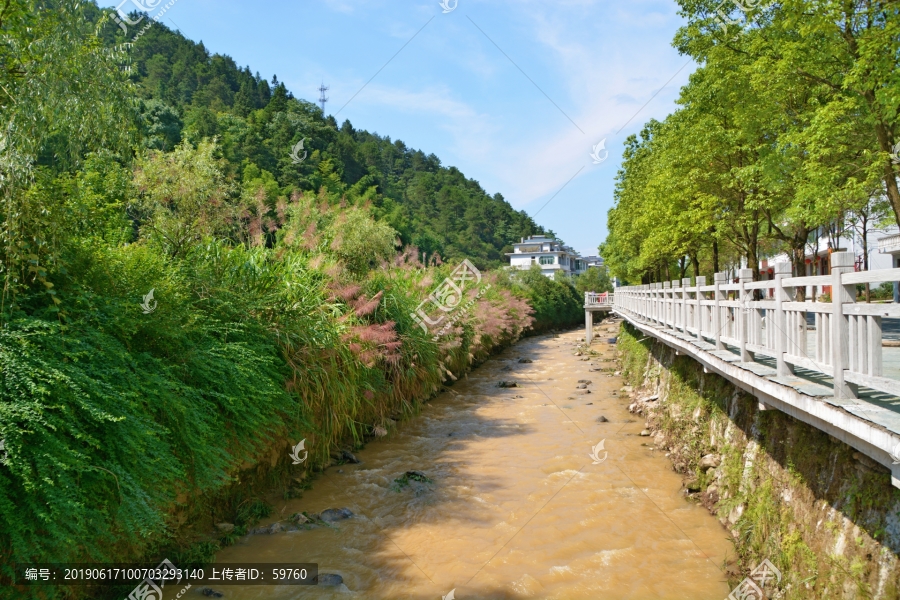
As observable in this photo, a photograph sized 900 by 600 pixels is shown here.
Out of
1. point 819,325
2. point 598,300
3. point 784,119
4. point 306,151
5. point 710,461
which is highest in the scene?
point 306,151

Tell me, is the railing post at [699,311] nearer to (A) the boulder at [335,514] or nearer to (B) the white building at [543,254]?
(A) the boulder at [335,514]

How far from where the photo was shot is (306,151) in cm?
3928

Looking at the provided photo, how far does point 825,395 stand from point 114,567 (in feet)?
21.0

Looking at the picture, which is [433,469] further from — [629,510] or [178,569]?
[178,569]

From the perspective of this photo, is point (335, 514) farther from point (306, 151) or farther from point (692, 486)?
point (306, 151)

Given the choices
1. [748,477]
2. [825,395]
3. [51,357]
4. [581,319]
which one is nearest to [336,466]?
[51,357]

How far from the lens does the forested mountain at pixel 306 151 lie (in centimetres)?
4750

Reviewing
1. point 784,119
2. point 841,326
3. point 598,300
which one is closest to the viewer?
point 841,326

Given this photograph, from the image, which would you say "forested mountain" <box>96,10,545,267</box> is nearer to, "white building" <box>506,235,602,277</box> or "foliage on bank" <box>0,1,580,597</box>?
"white building" <box>506,235,602,277</box>

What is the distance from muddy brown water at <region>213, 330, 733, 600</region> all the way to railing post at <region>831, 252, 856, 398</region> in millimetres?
2752

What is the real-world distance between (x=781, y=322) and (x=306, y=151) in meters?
37.6

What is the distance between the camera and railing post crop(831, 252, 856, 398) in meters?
4.39

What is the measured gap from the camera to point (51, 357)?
4613 mm

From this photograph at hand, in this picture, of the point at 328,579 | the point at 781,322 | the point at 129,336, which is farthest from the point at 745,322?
the point at 129,336
